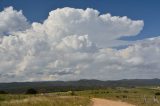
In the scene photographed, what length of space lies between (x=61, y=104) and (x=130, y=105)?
308 inches

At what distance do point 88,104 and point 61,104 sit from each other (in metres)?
3.65

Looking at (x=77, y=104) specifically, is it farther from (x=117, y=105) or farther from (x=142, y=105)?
(x=142, y=105)

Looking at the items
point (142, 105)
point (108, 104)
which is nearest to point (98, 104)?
point (108, 104)

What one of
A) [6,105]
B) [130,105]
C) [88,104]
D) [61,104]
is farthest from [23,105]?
[130,105]

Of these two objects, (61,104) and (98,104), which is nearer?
(61,104)

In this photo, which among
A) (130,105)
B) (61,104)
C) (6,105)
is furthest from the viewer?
(130,105)

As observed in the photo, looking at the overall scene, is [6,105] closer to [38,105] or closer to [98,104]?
[38,105]

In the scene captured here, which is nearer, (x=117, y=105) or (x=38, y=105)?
(x=38, y=105)

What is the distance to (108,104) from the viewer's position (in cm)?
4484

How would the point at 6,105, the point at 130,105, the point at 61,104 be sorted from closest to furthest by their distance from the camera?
the point at 6,105 < the point at 61,104 < the point at 130,105

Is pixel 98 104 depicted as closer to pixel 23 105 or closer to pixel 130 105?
pixel 130 105

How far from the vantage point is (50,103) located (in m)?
42.1

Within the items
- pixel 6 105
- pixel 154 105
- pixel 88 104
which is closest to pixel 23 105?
pixel 6 105

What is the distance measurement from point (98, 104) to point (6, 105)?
10.9 metres
